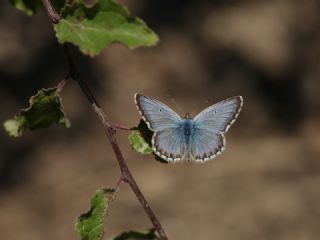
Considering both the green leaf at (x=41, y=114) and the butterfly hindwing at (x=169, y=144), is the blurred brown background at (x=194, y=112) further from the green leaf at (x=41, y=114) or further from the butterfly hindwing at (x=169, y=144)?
the green leaf at (x=41, y=114)

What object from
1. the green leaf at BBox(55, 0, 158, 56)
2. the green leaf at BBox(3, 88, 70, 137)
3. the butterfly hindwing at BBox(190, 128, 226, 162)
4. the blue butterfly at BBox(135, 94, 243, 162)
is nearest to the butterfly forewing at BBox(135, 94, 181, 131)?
the blue butterfly at BBox(135, 94, 243, 162)

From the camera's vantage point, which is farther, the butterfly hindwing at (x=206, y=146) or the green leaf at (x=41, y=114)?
the butterfly hindwing at (x=206, y=146)

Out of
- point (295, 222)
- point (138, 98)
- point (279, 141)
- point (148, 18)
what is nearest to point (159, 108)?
point (138, 98)

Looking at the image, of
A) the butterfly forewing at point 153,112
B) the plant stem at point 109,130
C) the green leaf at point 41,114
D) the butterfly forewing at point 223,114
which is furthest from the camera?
the butterfly forewing at point 223,114

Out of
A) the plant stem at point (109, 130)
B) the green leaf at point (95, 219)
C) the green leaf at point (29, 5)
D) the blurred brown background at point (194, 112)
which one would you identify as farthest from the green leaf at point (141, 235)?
the blurred brown background at point (194, 112)

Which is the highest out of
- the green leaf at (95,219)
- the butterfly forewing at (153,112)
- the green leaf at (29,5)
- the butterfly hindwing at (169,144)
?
the green leaf at (29,5)

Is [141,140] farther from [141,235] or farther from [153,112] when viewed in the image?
[141,235]

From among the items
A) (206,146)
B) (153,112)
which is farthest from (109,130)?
(206,146)
